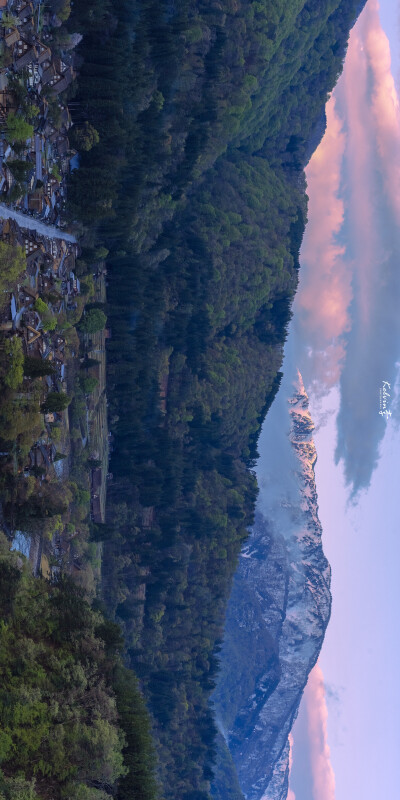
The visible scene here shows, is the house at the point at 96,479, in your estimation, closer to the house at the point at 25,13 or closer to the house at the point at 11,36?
the house at the point at 11,36

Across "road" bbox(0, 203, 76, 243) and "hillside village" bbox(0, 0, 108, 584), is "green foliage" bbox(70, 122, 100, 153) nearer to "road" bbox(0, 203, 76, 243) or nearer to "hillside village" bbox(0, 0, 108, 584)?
"hillside village" bbox(0, 0, 108, 584)

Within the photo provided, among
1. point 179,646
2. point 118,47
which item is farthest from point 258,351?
point 118,47

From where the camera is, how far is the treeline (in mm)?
44594

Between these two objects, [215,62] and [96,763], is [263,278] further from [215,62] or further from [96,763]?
[96,763]

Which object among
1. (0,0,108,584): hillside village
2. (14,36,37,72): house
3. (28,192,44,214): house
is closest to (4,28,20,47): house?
(0,0,108,584): hillside village

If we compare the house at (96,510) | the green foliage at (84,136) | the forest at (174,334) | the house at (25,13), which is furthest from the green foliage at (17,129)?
the house at (96,510)

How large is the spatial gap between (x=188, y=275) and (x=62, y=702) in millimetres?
68413

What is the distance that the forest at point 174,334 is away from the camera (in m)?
55.5

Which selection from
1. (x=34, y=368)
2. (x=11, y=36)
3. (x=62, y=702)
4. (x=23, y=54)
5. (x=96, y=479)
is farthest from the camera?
(x=96, y=479)

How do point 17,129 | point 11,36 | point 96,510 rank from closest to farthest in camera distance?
1. point 17,129
2. point 11,36
3. point 96,510

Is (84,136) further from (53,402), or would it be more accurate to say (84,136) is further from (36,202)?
(53,402)

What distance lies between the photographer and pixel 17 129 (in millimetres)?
56250

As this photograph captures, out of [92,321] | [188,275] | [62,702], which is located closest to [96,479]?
[92,321]

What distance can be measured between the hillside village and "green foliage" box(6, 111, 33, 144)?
71 millimetres
